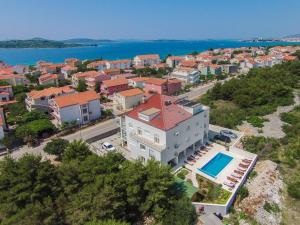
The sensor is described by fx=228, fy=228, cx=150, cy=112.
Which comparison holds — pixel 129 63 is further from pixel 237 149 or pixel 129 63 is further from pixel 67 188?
pixel 67 188

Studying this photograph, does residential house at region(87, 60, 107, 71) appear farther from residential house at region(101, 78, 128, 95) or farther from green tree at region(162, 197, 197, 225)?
green tree at region(162, 197, 197, 225)

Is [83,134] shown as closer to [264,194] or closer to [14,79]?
[264,194]

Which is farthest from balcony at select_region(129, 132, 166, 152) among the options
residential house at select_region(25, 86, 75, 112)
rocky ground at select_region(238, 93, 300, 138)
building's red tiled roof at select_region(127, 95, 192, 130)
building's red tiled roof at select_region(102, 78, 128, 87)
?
building's red tiled roof at select_region(102, 78, 128, 87)

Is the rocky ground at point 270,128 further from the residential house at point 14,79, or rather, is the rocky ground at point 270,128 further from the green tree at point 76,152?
the residential house at point 14,79

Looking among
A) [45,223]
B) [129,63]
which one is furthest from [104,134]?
[129,63]

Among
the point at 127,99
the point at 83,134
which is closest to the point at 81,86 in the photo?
the point at 127,99

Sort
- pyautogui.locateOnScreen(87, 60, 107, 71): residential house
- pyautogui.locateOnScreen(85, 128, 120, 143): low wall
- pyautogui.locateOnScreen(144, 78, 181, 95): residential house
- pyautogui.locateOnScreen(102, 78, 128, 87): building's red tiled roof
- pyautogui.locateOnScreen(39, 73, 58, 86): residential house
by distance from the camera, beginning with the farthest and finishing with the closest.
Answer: pyautogui.locateOnScreen(87, 60, 107, 71): residential house, pyautogui.locateOnScreen(39, 73, 58, 86): residential house, pyautogui.locateOnScreen(102, 78, 128, 87): building's red tiled roof, pyautogui.locateOnScreen(144, 78, 181, 95): residential house, pyautogui.locateOnScreen(85, 128, 120, 143): low wall
